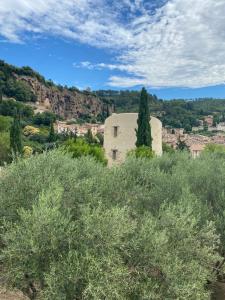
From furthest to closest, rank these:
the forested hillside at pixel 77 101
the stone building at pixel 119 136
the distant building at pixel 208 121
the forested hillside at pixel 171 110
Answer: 1. the distant building at pixel 208 121
2. the forested hillside at pixel 171 110
3. the forested hillside at pixel 77 101
4. the stone building at pixel 119 136

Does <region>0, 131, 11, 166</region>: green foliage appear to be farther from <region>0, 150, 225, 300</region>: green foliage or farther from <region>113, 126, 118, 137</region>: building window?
<region>0, 150, 225, 300</region>: green foliage

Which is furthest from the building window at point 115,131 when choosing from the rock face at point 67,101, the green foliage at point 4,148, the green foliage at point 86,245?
the rock face at point 67,101

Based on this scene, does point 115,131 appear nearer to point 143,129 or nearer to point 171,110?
point 143,129

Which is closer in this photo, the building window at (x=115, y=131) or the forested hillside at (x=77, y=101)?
the building window at (x=115, y=131)

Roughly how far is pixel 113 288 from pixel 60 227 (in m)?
1.63

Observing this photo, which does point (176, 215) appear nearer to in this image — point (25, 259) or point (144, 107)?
point (25, 259)

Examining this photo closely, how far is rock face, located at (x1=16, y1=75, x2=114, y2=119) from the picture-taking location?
133000 millimetres

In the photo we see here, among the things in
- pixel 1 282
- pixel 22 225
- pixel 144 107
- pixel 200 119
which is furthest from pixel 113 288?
pixel 200 119

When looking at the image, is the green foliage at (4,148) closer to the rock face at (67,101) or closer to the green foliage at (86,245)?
the green foliage at (86,245)

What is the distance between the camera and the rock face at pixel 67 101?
133 m

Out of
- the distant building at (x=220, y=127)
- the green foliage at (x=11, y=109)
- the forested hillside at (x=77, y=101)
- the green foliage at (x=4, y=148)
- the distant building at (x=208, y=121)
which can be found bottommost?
the green foliage at (x=4, y=148)

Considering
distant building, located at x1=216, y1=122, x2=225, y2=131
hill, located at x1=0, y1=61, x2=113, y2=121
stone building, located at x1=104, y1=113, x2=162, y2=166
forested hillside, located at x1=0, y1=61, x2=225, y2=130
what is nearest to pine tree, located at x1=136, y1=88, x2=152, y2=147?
stone building, located at x1=104, y1=113, x2=162, y2=166

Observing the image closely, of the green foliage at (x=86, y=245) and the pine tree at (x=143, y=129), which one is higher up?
the pine tree at (x=143, y=129)

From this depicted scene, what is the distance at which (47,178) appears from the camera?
387 inches
